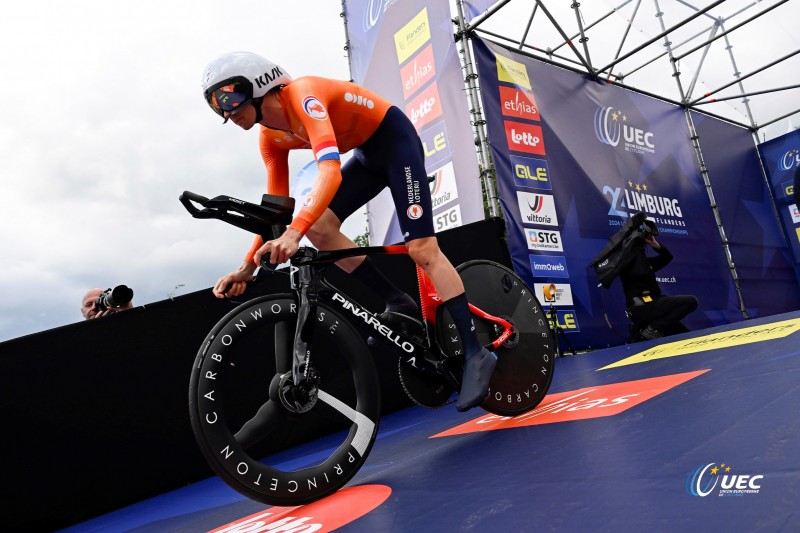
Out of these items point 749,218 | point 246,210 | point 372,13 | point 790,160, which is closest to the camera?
point 246,210

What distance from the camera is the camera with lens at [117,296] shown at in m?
3.61

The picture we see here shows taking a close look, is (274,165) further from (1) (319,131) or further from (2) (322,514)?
(2) (322,514)

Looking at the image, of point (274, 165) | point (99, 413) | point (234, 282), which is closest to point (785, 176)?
point (274, 165)

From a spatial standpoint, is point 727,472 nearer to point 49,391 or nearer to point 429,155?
point 49,391

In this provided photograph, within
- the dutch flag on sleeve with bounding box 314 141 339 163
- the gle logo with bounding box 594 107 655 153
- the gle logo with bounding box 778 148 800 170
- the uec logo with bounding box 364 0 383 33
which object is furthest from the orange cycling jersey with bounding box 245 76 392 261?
the gle logo with bounding box 778 148 800 170

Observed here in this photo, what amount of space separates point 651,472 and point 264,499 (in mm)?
1076

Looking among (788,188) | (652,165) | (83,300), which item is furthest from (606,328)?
(788,188)

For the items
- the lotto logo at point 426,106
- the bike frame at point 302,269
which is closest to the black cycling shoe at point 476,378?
the bike frame at point 302,269

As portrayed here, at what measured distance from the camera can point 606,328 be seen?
23.1 feet

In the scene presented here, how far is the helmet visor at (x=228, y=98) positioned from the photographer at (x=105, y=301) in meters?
2.08

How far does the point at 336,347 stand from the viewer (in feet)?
7.08

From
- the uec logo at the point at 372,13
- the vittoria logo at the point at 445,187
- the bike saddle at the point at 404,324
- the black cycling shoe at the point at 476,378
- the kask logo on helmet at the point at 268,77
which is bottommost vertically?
the black cycling shoe at the point at 476,378

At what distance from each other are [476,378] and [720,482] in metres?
1.15

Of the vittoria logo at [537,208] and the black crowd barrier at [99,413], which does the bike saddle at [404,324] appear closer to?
the black crowd barrier at [99,413]
